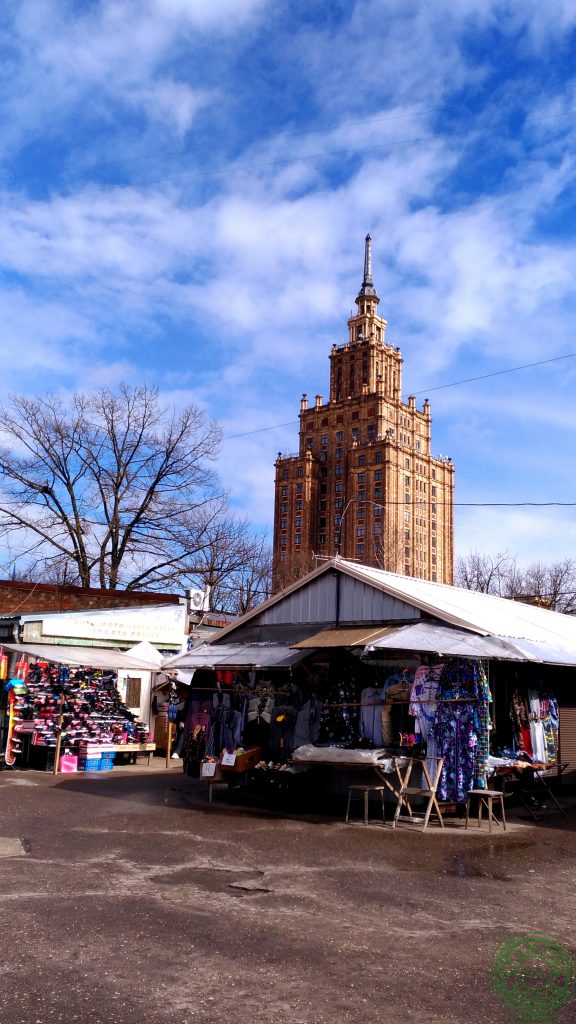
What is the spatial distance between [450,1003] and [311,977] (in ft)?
3.25

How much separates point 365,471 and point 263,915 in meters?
115

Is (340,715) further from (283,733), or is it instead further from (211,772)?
(211,772)

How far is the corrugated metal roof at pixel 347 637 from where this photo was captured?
1343 centimetres

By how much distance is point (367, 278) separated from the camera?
142m

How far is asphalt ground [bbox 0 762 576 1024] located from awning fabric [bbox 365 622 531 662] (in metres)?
2.64

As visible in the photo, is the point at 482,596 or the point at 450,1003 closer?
the point at 450,1003

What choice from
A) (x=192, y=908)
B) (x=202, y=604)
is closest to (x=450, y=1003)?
(x=192, y=908)

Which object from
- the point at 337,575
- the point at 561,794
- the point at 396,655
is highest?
the point at 337,575

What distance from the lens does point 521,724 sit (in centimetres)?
1588

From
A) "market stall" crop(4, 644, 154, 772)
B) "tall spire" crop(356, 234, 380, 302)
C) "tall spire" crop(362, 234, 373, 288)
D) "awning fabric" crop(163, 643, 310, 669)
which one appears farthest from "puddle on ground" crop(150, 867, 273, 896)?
"tall spire" crop(362, 234, 373, 288)

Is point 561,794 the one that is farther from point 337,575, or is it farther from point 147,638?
point 147,638

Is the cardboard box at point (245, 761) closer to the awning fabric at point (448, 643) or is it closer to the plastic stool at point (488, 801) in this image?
the awning fabric at point (448, 643)

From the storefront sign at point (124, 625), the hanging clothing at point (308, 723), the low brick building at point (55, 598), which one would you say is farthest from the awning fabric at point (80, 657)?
the low brick building at point (55, 598)

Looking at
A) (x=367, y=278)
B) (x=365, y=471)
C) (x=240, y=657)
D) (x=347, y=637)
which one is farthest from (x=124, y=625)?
(x=367, y=278)
